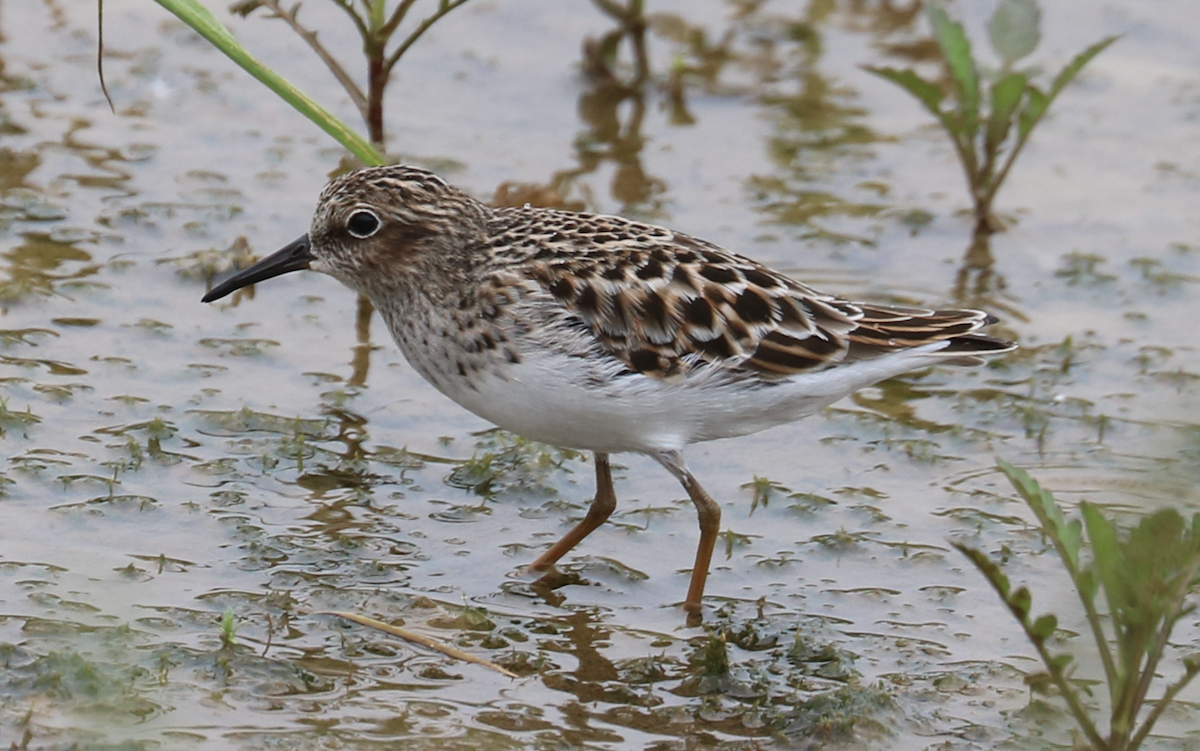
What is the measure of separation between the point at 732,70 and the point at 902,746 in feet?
24.2

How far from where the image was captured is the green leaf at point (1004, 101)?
10109 mm

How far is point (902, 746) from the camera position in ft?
21.0

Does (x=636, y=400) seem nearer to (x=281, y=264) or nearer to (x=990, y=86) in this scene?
(x=281, y=264)

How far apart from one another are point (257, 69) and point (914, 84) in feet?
12.9

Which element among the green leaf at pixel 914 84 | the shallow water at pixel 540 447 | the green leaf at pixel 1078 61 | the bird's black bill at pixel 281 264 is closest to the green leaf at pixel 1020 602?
the shallow water at pixel 540 447

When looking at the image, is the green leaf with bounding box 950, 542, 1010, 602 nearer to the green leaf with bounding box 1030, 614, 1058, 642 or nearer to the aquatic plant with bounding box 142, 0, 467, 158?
the green leaf with bounding box 1030, 614, 1058, 642

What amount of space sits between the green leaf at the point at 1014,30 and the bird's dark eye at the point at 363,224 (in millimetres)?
4720

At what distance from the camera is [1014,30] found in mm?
10477

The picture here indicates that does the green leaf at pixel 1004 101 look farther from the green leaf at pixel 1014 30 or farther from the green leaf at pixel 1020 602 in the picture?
the green leaf at pixel 1020 602

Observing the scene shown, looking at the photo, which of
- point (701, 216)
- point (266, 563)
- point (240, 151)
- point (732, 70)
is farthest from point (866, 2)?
point (266, 563)

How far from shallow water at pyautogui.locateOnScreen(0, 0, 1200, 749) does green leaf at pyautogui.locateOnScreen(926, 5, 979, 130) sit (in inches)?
37.8

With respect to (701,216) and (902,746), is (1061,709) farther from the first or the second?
(701,216)

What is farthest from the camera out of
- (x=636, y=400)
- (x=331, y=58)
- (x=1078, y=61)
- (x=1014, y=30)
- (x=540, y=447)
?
(x=1014, y=30)

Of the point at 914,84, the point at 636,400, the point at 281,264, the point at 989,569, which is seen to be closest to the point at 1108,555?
the point at 989,569
